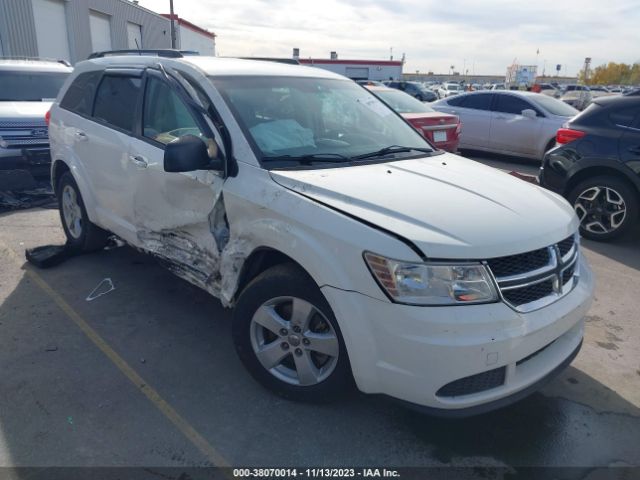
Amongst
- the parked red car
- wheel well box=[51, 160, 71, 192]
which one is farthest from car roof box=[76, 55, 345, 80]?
the parked red car

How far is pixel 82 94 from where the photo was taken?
484 cm

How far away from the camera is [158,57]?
3957 millimetres

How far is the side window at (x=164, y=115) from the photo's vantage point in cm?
355

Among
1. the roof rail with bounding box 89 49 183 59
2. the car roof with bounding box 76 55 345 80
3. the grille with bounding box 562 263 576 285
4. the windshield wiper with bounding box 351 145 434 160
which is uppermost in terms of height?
the roof rail with bounding box 89 49 183 59

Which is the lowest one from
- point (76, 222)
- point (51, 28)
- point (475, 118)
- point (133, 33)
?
point (76, 222)

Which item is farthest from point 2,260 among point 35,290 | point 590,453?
point 590,453

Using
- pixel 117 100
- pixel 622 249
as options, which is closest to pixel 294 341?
pixel 117 100

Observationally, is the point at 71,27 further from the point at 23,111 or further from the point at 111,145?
the point at 111,145

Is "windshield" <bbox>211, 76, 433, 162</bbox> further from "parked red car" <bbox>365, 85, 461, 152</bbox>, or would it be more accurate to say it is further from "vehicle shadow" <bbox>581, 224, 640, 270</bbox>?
"parked red car" <bbox>365, 85, 461, 152</bbox>

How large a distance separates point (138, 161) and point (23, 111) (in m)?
5.44

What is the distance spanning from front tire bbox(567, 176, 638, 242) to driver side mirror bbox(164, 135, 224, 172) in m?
4.86

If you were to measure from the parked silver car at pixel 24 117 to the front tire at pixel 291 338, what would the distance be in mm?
6175

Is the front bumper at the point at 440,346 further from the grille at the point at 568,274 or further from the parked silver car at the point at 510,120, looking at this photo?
the parked silver car at the point at 510,120

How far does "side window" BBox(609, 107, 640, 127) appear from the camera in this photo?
19.2 ft
